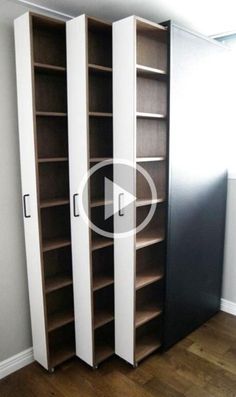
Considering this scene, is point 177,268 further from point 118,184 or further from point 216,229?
point 118,184

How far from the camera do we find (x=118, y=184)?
7.20ft

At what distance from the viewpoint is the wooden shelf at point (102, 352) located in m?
2.33

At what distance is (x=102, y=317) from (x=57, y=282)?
1.48 ft

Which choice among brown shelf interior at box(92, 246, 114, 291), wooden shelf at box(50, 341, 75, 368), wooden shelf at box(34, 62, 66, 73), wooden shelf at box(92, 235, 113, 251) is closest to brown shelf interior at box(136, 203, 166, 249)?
wooden shelf at box(92, 235, 113, 251)

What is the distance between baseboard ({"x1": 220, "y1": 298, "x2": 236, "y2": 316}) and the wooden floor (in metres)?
0.49

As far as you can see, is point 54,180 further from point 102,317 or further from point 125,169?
point 102,317

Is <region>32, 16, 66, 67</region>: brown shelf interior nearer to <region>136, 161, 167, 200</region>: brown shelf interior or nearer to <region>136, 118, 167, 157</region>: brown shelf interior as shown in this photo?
<region>136, 118, 167, 157</region>: brown shelf interior

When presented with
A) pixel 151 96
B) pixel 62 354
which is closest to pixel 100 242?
pixel 62 354

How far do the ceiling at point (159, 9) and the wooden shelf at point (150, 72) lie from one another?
0.44 meters

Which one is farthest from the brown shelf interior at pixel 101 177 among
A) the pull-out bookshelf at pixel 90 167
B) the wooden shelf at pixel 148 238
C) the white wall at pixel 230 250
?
the white wall at pixel 230 250

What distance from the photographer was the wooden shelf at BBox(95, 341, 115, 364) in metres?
2.33

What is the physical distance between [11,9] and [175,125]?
1304 mm

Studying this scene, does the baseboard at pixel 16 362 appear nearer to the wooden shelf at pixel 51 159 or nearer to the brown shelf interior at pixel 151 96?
the wooden shelf at pixel 51 159

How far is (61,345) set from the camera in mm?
2463
